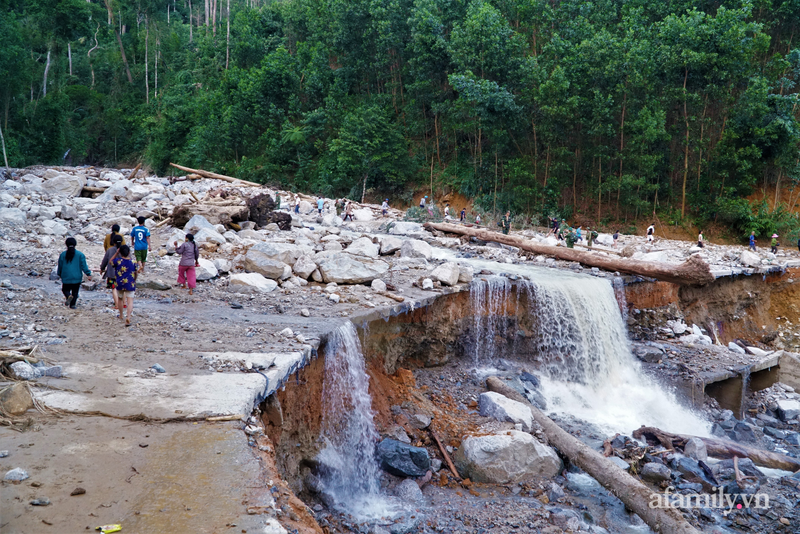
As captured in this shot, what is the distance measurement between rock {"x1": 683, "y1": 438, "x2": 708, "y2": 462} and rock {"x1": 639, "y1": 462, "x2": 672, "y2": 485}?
79 centimetres

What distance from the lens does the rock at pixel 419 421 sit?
7.54 meters

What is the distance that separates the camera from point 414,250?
494 inches

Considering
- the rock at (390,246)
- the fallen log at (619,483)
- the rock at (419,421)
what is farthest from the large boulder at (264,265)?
the fallen log at (619,483)

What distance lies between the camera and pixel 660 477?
725cm

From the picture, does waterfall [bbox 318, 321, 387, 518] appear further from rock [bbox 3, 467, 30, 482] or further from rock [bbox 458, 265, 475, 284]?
rock [bbox 458, 265, 475, 284]

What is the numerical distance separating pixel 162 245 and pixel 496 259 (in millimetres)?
8531

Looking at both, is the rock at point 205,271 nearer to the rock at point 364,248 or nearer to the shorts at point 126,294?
the shorts at point 126,294

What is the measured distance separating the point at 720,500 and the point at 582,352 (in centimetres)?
420

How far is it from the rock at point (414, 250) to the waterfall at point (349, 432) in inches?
196

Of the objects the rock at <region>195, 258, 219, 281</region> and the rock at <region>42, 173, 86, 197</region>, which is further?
the rock at <region>42, 173, 86, 197</region>

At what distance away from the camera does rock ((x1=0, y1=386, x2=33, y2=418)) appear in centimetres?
433

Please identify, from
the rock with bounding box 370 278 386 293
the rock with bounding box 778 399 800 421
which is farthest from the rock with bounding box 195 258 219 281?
the rock with bounding box 778 399 800 421

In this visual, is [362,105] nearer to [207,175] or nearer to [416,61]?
[416,61]

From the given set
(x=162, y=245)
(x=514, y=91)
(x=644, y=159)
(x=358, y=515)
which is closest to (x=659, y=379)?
(x=358, y=515)
